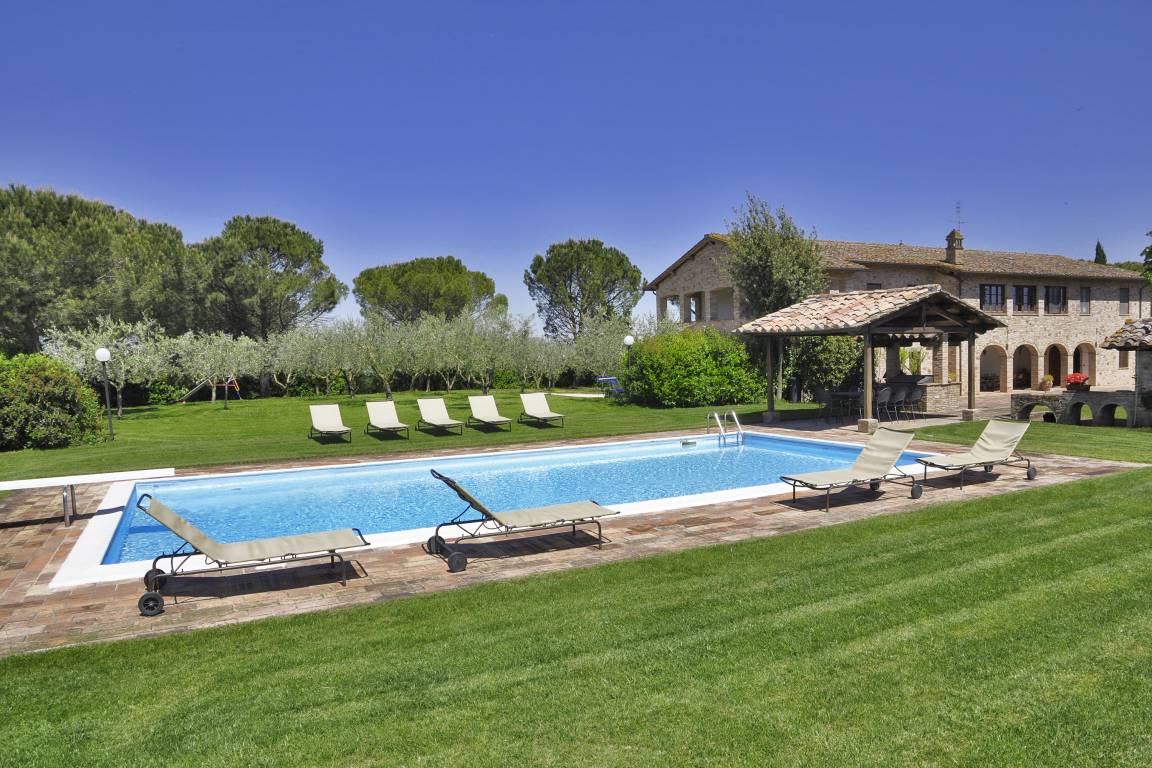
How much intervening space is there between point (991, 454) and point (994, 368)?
27133mm

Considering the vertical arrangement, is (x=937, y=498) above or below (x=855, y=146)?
below

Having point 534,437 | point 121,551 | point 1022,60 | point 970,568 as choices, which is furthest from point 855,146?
point 121,551

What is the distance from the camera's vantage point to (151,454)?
14.4 meters

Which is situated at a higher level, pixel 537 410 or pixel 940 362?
pixel 940 362

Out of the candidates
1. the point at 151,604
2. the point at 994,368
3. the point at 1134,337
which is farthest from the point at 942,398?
the point at 151,604

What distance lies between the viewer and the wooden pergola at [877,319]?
51.9 ft

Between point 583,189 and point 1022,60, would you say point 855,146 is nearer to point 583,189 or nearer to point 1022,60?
point 1022,60

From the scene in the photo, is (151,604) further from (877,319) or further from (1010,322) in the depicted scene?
(1010,322)

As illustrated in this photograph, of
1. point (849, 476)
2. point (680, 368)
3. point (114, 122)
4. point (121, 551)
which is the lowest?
point (121, 551)

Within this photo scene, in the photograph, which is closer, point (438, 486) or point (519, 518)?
point (519, 518)

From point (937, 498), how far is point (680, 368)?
13604 mm

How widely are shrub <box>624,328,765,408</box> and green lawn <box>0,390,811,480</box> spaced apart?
0.94 m

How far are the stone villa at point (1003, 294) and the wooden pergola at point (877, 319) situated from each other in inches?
389

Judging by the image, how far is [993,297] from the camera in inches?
1223
